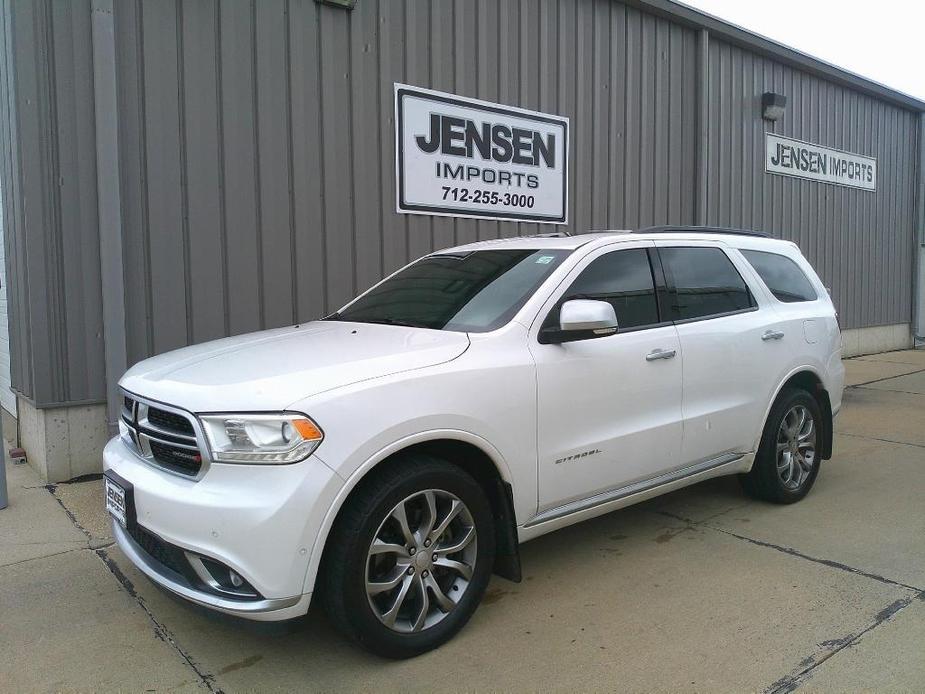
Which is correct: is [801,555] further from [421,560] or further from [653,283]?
[421,560]

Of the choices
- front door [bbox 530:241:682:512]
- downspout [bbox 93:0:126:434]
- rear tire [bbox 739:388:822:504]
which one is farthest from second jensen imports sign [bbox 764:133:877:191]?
downspout [bbox 93:0:126:434]

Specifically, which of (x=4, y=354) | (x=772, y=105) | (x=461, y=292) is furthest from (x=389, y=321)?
(x=772, y=105)

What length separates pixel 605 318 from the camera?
3.36 m

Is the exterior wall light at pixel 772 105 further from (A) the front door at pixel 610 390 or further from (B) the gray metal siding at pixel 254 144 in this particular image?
(A) the front door at pixel 610 390

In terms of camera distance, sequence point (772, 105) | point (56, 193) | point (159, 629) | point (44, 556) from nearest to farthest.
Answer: point (159, 629) < point (44, 556) < point (56, 193) < point (772, 105)

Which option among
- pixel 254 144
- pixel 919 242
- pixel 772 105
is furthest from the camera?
pixel 919 242

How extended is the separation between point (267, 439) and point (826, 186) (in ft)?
40.6

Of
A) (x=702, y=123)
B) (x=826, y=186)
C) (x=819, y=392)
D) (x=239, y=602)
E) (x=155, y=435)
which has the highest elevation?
(x=702, y=123)

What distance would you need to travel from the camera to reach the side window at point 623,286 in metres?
3.81

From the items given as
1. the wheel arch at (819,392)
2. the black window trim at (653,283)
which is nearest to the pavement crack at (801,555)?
the wheel arch at (819,392)

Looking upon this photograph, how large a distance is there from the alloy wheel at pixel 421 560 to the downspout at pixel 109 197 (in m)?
3.20

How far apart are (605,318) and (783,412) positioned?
6.51 ft

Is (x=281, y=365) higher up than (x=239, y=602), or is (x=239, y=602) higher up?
(x=281, y=365)

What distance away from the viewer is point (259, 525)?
8.39 feet
